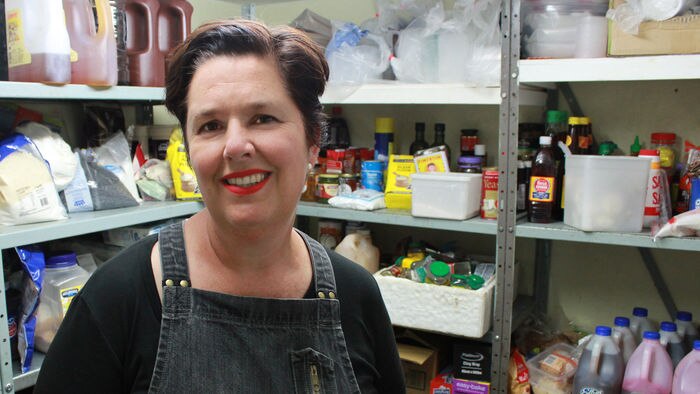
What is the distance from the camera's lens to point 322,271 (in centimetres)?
109

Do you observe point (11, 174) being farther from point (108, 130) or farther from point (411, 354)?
point (411, 354)

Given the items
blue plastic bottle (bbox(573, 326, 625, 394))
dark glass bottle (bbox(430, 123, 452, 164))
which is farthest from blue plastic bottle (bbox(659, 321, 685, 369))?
dark glass bottle (bbox(430, 123, 452, 164))

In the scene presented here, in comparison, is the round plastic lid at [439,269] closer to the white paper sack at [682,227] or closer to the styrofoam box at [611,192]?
the styrofoam box at [611,192]

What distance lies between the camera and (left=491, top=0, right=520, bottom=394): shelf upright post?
1.69 m

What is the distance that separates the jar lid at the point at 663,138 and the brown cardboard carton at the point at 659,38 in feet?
1.29

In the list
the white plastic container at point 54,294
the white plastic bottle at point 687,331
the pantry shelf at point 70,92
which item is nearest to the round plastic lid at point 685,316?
the white plastic bottle at point 687,331

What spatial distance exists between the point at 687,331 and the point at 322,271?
4.12ft

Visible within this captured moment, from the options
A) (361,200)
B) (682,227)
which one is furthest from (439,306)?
(682,227)

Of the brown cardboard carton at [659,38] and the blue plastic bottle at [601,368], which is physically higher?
the brown cardboard carton at [659,38]

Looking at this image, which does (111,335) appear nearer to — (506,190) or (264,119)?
(264,119)

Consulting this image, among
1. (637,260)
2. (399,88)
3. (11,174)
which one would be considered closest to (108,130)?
(11,174)

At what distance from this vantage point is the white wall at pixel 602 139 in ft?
6.42

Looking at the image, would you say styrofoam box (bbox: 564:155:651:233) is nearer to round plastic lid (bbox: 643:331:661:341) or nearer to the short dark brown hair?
round plastic lid (bbox: 643:331:661:341)

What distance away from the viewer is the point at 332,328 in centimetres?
105
